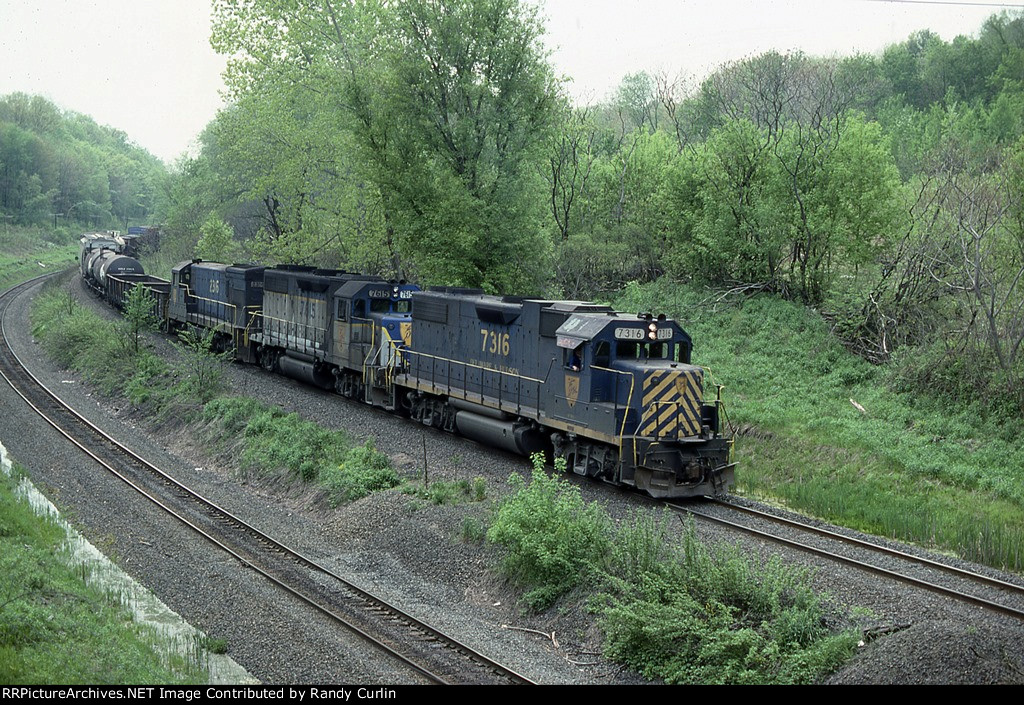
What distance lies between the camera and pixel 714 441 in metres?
15.5

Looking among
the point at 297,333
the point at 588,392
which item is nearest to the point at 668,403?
the point at 588,392

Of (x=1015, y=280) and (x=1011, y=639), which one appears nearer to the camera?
(x=1011, y=639)

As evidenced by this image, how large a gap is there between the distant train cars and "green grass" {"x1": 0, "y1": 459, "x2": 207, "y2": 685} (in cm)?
819

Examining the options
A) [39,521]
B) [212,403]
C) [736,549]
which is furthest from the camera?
[212,403]

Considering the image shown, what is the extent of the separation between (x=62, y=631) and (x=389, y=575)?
466 cm

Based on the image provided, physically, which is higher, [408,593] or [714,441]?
[714,441]

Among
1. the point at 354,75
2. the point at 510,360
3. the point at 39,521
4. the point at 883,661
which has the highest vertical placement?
the point at 354,75

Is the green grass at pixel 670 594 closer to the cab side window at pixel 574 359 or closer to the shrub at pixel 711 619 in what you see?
the shrub at pixel 711 619

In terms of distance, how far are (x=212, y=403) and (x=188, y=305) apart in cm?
1291

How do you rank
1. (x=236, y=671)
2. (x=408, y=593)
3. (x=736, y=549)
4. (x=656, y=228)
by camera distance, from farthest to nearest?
(x=656, y=228)
(x=408, y=593)
(x=736, y=549)
(x=236, y=671)

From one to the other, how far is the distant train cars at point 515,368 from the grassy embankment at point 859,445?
6.01ft

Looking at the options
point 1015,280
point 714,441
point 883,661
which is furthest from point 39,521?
point 1015,280

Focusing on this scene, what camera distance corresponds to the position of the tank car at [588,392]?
1539 centimetres

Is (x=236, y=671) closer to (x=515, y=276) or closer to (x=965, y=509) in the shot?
(x=965, y=509)
